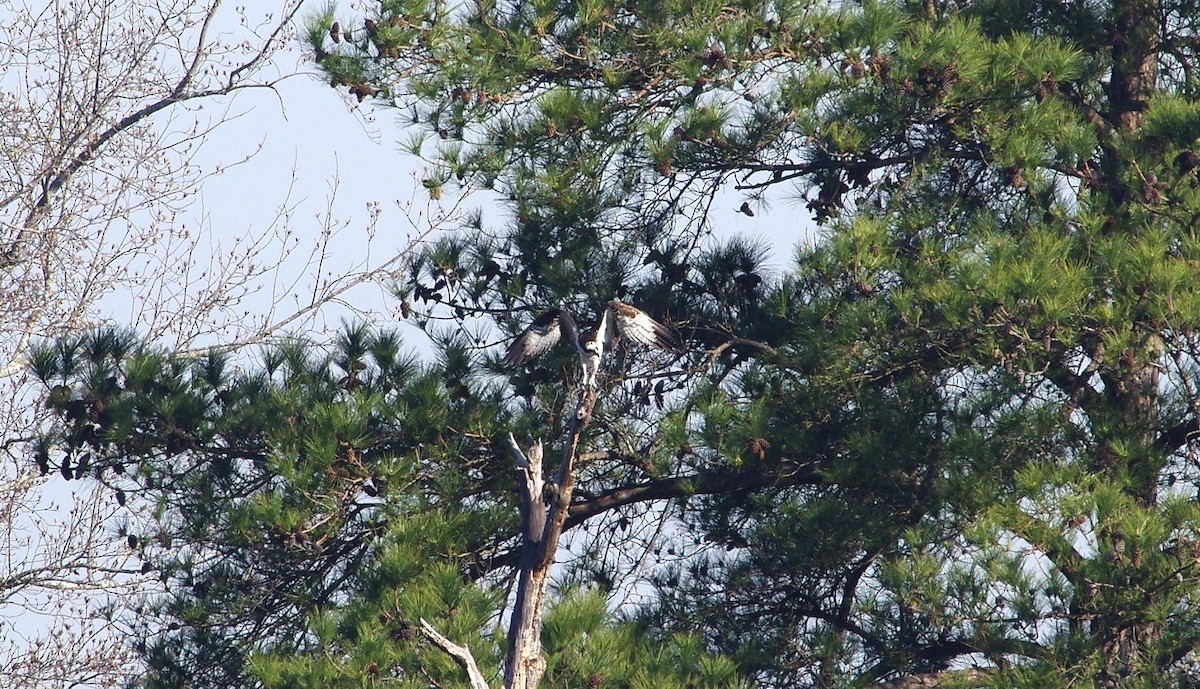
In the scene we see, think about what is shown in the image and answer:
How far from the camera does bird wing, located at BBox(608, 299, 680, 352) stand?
5176 millimetres

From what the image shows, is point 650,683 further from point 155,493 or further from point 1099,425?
point 155,493

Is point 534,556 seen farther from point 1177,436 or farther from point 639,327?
point 1177,436

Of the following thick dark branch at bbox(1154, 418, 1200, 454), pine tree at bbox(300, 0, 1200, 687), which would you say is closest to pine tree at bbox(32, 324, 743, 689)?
pine tree at bbox(300, 0, 1200, 687)

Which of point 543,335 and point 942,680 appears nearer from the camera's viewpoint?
point 942,680

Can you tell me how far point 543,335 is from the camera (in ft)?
17.7

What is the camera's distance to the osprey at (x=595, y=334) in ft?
17.0

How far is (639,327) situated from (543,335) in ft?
1.38

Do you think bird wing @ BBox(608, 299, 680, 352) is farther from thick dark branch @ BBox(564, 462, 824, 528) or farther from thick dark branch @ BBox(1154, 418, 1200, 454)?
thick dark branch @ BBox(1154, 418, 1200, 454)

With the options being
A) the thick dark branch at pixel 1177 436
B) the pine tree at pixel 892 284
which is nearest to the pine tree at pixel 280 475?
the pine tree at pixel 892 284

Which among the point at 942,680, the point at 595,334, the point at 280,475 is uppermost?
the point at 595,334

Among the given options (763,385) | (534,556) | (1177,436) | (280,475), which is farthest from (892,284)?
(280,475)

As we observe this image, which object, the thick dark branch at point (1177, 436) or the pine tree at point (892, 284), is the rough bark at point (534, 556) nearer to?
the pine tree at point (892, 284)

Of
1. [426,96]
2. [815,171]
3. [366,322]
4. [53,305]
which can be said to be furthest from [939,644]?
[53,305]

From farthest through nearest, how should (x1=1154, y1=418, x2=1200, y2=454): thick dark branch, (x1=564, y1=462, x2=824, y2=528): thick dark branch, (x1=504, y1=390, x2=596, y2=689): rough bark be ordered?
(x1=564, y1=462, x2=824, y2=528): thick dark branch
(x1=1154, y1=418, x2=1200, y2=454): thick dark branch
(x1=504, y1=390, x2=596, y2=689): rough bark
